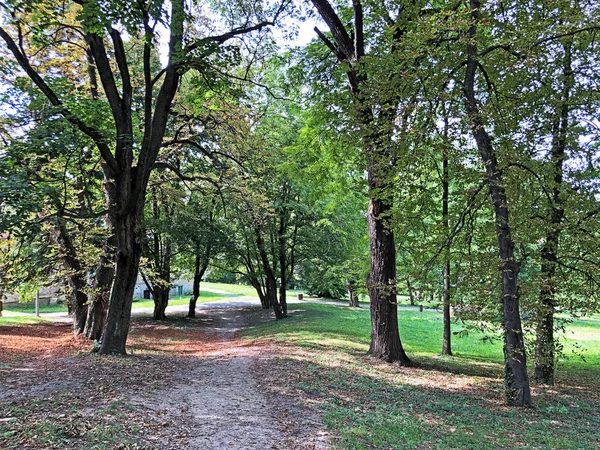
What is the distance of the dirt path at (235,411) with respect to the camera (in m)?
4.71

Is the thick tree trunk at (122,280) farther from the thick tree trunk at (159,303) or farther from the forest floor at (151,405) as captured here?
the thick tree trunk at (159,303)

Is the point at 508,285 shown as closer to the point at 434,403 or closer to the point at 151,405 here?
the point at 434,403

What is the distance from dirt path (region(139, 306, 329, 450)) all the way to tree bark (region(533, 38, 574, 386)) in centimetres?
506

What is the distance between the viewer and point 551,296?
781 cm

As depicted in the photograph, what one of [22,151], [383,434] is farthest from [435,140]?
[22,151]

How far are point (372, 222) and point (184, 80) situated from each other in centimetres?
1016

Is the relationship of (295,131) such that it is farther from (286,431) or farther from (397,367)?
(286,431)

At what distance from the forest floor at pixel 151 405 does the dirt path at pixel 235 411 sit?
0.01 m

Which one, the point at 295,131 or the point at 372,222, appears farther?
the point at 295,131

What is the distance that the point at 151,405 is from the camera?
5.67 metres

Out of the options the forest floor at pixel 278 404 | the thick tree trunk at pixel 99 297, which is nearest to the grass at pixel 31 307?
the thick tree trunk at pixel 99 297

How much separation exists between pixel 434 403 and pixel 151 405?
484 centimetres

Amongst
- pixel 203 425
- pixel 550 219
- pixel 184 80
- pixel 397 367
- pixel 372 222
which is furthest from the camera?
pixel 184 80

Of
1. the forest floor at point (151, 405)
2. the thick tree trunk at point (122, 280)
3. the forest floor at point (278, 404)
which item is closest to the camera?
the forest floor at point (151, 405)
